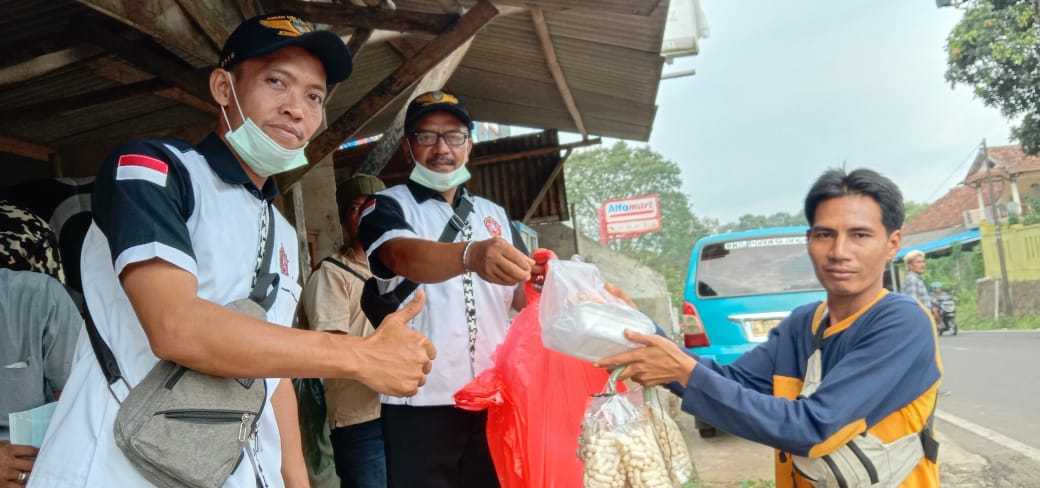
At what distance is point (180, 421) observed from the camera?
116 centimetres

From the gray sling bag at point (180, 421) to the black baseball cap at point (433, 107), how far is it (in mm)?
1182

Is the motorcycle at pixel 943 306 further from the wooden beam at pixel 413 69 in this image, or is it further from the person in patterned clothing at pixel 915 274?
the wooden beam at pixel 413 69

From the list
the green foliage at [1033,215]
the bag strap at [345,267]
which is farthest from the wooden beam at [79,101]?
the green foliage at [1033,215]

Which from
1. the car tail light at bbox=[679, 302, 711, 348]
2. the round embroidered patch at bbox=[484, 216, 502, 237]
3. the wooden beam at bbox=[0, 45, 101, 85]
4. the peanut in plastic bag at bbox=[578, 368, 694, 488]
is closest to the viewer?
the peanut in plastic bag at bbox=[578, 368, 694, 488]

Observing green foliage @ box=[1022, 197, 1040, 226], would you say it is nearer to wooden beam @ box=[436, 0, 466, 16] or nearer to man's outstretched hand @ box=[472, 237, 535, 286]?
wooden beam @ box=[436, 0, 466, 16]

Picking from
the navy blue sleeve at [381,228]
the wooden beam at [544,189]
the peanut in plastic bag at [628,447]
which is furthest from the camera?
the wooden beam at [544,189]

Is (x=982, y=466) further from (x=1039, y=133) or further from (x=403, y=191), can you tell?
(x=1039, y=133)

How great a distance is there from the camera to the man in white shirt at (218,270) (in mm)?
1128

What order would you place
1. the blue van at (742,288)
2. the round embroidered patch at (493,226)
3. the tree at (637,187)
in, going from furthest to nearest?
the tree at (637,187) → the blue van at (742,288) → the round embroidered patch at (493,226)

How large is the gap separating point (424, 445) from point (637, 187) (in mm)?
49363

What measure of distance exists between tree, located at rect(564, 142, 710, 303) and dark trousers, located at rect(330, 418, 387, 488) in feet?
131

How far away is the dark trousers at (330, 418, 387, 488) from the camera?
335 cm

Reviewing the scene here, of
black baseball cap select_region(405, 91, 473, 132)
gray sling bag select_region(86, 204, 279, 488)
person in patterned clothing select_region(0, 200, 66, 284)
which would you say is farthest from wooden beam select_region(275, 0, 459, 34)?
gray sling bag select_region(86, 204, 279, 488)

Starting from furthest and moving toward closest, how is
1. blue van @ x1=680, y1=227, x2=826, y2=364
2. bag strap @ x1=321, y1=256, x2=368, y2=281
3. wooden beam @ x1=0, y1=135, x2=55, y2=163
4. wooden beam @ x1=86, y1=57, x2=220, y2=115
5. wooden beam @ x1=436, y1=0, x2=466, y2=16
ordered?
1. blue van @ x1=680, y1=227, x2=826, y2=364
2. wooden beam @ x1=0, y1=135, x2=55, y2=163
3. wooden beam @ x1=86, y1=57, x2=220, y2=115
4. wooden beam @ x1=436, y1=0, x2=466, y2=16
5. bag strap @ x1=321, y1=256, x2=368, y2=281
